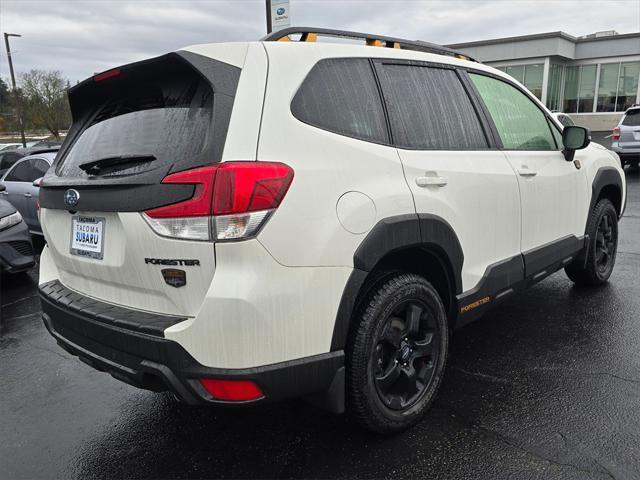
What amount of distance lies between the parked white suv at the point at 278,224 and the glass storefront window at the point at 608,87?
3180cm

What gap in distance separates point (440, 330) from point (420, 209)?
2.27 ft

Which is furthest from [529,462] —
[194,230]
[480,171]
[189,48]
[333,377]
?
[189,48]

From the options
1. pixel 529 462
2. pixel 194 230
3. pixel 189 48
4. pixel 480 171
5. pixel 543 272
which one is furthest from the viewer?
pixel 543 272

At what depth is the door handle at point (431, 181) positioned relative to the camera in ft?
8.37

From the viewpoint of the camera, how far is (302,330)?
6.77ft

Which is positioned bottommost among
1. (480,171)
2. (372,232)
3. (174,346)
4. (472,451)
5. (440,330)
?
(472,451)

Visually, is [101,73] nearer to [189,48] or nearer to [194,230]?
[189,48]

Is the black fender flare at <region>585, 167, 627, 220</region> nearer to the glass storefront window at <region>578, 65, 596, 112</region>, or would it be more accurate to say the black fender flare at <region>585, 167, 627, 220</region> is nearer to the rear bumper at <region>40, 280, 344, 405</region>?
the rear bumper at <region>40, 280, 344, 405</region>

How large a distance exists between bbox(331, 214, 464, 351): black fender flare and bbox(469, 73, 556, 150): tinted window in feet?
3.38

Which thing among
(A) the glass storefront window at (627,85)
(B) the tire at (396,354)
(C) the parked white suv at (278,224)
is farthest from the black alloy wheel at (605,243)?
(A) the glass storefront window at (627,85)

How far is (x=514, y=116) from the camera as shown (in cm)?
357

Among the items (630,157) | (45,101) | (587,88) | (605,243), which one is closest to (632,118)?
(630,157)

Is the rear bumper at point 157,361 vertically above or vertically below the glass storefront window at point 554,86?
below

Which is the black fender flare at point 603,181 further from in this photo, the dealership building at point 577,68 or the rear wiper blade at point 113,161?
the dealership building at point 577,68
